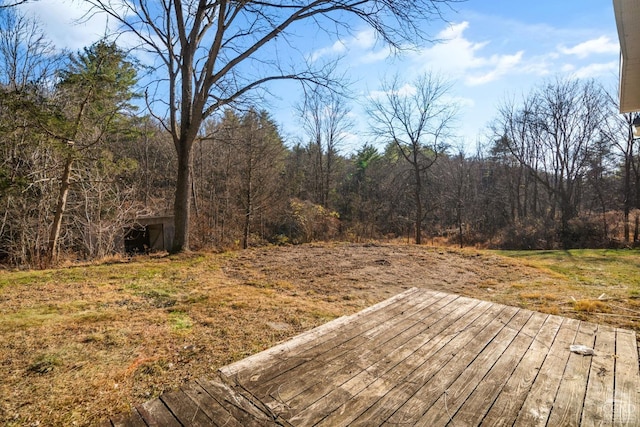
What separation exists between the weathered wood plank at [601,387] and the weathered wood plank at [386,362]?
940 millimetres

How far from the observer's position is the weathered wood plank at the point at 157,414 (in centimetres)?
163

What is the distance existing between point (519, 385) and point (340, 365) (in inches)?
44.7

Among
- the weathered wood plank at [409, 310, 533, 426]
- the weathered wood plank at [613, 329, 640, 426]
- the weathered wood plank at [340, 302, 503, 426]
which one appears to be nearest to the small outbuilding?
the weathered wood plank at [340, 302, 503, 426]

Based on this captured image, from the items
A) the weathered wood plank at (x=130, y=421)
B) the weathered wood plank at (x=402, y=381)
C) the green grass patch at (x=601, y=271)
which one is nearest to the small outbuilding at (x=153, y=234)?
the weathered wood plank at (x=130, y=421)

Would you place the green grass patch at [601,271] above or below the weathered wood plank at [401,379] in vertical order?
below

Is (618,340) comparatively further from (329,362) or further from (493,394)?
(329,362)

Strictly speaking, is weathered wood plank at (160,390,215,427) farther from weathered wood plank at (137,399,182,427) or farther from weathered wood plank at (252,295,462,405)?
weathered wood plank at (252,295,462,405)

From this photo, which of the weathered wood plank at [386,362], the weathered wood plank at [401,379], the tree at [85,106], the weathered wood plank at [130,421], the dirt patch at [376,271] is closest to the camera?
the weathered wood plank at [130,421]

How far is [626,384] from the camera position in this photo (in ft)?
6.63

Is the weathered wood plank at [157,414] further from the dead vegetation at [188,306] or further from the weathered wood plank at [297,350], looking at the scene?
the weathered wood plank at [297,350]

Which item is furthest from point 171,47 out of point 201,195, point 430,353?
point 201,195

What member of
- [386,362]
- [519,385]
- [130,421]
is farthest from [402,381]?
[130,421]

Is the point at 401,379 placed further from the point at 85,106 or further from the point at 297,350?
the point at 85,106

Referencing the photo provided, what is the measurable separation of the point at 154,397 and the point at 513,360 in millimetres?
2475
